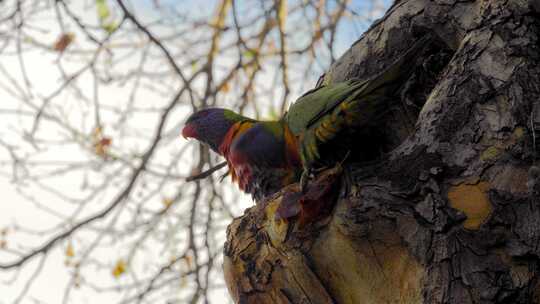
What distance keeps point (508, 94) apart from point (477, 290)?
0.54 meters

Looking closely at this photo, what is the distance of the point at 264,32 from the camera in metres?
4.27

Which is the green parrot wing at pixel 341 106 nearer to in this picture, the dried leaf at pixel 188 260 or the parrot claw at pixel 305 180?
the parrot claw at pixel 305 180

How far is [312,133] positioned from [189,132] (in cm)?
131

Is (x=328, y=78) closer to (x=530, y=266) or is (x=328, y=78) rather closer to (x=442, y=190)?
(x=442, y=190)

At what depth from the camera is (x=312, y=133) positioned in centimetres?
204

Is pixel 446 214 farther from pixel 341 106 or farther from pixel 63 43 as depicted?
pixel 63 43

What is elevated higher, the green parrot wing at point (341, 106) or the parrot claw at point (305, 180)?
the green parrot wing at point (341, 106)

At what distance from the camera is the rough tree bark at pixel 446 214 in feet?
4.72

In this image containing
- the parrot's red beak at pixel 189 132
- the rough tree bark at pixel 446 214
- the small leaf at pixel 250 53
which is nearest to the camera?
the rough tree bark at pixel 446 214

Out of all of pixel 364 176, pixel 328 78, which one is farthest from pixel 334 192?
pixel 328 78

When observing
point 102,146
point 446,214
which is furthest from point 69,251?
point 446,214

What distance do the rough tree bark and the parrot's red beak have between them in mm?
1302

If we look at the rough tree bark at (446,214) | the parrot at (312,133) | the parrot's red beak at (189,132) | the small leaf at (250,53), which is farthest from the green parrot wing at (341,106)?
the small leaf at (250,53)

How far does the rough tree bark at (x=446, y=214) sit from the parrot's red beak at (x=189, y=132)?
4.27 feet
